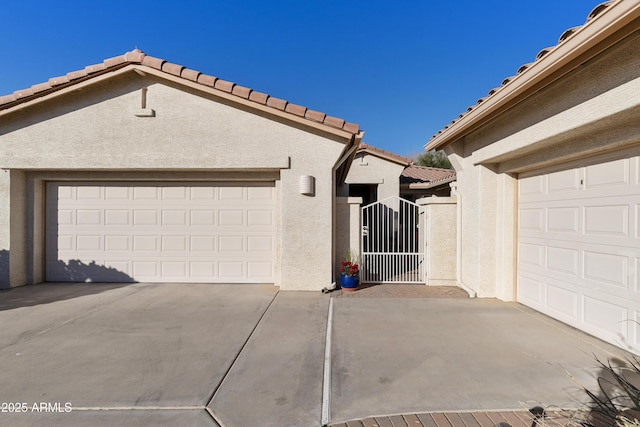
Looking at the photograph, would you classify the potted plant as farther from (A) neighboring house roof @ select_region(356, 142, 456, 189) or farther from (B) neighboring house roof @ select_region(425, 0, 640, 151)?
(A) neighboring house roof @ select_region(356, 142, 456, 189)

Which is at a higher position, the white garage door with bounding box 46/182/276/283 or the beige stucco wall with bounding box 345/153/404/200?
the beige stucco wall with bounding box 345/153/404/200

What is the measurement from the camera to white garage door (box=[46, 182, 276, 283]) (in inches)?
319

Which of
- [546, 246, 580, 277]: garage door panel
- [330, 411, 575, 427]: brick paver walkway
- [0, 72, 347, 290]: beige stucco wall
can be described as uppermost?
[0, 72, 347, 290]: beige stucco wall

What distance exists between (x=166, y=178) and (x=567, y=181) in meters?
8.52

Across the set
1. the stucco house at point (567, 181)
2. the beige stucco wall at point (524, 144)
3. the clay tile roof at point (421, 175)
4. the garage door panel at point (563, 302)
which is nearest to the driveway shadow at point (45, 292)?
the beige stucco wall at point (524, 144)

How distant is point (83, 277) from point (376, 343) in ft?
26.2

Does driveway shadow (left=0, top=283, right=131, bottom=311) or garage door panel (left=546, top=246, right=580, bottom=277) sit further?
driveway shadow (left=0, top=283, right=131, bottom=311)

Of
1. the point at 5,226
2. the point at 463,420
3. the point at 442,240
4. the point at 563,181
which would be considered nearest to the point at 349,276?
the point at 442,240

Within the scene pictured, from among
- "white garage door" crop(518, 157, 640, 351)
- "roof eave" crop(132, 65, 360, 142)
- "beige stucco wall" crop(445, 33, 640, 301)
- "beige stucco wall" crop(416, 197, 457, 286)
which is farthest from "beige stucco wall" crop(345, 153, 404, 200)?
"white garage door" crop(518, 157, 640, 351)

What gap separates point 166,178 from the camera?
7906 millimetres

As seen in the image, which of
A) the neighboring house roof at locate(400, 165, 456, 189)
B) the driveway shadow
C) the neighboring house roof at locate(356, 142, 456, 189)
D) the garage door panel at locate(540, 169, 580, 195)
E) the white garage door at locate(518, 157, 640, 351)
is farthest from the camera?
the neighboring house roof at locate(400, 165, 456, 189)

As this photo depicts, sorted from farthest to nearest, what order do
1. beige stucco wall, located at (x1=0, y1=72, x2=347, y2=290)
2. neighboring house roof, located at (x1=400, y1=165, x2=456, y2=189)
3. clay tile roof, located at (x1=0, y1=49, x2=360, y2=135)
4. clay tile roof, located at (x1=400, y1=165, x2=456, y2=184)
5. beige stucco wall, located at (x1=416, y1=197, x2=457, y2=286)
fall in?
1. clay tile roof, located at (x1=400, y1=165, x2=456, y2=184)
2. neighboring house roof, located at (x1=400, y1=165, x2=456, y2=189)
3. beige stucco wall, located at (x1=416, y1=197, x2=457, y2=286)
4. beige stucco wall, located at (x1=0, y1=72, x2=347, y2=290)
5. clay tile roof, located at (x1=0, y1=49, x2=360, y2=135)

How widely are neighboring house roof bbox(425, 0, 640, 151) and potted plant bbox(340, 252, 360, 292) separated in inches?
160

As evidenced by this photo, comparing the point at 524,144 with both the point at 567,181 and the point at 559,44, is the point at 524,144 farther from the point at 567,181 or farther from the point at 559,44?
the point at 559,44
